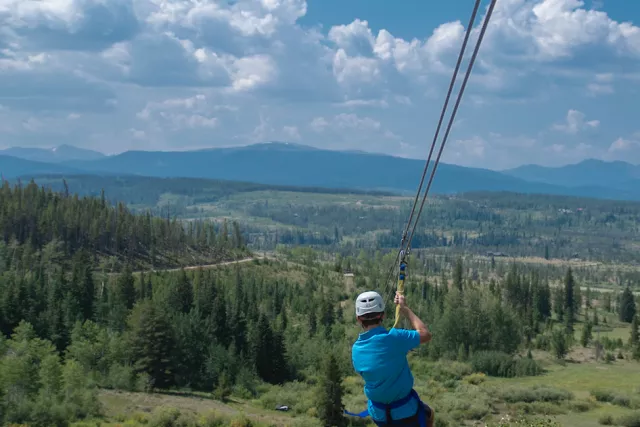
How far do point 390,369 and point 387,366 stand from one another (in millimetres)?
55

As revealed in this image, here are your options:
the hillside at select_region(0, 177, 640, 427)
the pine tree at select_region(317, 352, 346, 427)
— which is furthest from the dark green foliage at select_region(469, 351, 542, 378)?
the pine tree at select_region(317, 352, 346, 427)

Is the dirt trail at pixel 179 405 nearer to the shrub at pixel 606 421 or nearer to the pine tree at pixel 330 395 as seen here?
the pine tree at pixel 330 395

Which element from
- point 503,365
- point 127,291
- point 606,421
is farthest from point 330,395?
point 127,291

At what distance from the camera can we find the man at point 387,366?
8211 millimetres

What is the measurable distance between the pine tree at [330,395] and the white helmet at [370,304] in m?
47.2

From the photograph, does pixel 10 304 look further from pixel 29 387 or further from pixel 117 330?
pixel 29 387

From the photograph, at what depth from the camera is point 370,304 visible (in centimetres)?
821

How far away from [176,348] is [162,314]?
443cm

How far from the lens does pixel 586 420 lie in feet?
174

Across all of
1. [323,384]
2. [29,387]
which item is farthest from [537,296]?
[29,387]

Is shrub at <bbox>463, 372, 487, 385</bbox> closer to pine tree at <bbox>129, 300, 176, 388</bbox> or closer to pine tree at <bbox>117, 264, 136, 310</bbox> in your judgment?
pine tree at <bbox>129, 300, 176, 388</bbox>

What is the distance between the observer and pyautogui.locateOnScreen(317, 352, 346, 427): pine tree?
54.3 metres

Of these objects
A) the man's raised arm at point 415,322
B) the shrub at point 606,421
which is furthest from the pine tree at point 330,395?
the man's raised arm at point 415,322

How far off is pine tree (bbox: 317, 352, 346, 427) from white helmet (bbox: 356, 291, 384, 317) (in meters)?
47.2
